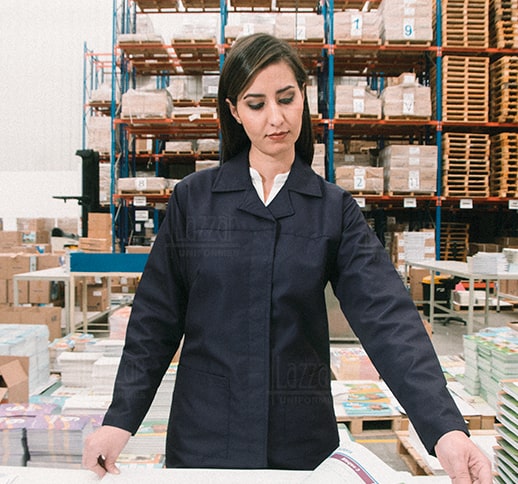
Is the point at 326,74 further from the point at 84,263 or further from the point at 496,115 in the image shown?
the point at 84,263

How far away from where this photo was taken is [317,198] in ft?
4.26

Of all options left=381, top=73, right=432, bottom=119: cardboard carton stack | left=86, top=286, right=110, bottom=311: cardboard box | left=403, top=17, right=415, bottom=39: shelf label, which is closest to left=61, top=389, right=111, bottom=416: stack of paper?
left=86, top=286, right=110, bottom=311: cardboard box

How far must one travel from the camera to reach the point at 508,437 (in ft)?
5.41

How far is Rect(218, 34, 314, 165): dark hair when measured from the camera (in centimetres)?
124

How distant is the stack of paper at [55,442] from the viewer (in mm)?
2375

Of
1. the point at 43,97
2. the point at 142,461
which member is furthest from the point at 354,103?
the point at 43,97

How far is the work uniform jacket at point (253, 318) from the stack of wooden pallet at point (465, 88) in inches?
329

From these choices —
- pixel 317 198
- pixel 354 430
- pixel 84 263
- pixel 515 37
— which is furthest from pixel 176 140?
pixel 317 198

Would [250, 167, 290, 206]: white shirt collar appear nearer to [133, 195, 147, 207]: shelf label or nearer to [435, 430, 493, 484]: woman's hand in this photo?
[435, 430, 493, 484]: woman's hand

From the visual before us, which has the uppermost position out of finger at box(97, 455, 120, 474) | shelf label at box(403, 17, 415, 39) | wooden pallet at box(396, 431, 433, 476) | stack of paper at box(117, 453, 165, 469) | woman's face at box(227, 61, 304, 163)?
shelf label at box(403, 17, 415, 39)

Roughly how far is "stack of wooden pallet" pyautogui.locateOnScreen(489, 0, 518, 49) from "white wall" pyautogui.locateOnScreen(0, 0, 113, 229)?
1057 centimetres

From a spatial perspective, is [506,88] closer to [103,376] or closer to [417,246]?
[417,246]

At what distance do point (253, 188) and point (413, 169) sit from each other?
25.2ft

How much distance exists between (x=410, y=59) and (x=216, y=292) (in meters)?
9.67
